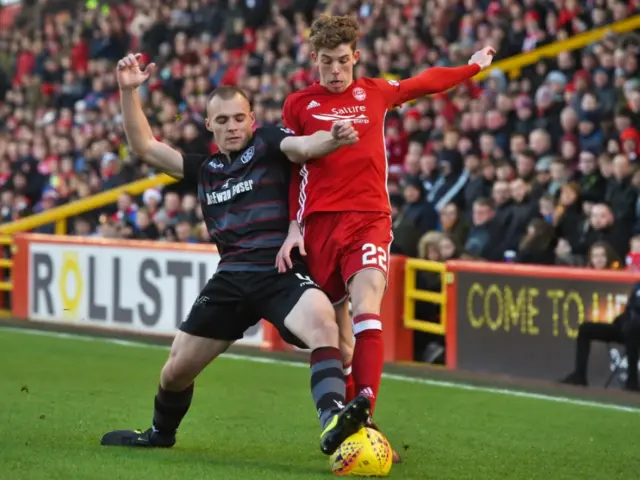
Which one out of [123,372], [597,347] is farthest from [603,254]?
[123,372]

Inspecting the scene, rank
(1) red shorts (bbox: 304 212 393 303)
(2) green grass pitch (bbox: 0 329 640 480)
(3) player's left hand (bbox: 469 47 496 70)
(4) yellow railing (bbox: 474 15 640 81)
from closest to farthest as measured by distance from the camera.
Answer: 1. (2) green grass pitch (bbox: 0 329 640 480)
2. (1) red shorts (bbox: 304 212 393 303)
3. (3) player's left hand (bbox: 469 47 496 70)
4. (4) yellow railing (bbox: 474 15 640 81)

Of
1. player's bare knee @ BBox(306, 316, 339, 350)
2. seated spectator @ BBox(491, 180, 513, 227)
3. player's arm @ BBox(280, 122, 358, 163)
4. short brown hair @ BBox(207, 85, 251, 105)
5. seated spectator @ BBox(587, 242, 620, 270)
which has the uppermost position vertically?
short brown hair @ BBox(207, 85, 251, 105)

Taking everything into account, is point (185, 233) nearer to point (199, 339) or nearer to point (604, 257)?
point (604, 257)

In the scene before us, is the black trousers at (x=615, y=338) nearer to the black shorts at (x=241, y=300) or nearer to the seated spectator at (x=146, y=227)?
the black shorts at (x=241, y=300)

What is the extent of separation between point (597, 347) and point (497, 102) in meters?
4.86

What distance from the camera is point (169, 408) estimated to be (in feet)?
22.6

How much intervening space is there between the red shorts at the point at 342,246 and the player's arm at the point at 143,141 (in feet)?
2.41

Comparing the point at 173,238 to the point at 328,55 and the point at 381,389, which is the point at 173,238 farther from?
the point at 328,55

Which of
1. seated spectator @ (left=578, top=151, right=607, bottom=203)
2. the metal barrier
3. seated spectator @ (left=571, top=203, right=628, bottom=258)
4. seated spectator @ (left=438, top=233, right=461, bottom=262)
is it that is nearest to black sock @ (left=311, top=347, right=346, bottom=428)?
seated spectator @ (left=571, top=203, right=628, bottom=258)

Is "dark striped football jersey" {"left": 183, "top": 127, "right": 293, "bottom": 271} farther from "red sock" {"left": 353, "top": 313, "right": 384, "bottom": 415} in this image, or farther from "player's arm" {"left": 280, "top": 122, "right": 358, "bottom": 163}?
"red sock" {"left": 353, "top": 313, "right": 384, "bottom": 415}

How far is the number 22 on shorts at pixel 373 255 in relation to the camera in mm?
6730

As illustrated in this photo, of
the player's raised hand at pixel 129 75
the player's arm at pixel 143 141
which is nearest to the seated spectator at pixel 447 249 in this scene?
the player's arm at pixel 143 141

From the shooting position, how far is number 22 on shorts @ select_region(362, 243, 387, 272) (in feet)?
22.1

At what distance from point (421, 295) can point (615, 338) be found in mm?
2293
